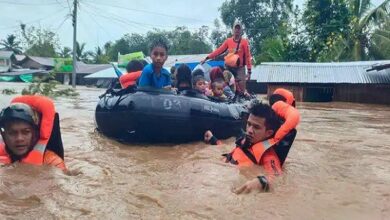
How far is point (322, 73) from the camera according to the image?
69.4 ft

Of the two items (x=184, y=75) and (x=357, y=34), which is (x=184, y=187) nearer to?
(x=184, y=75)

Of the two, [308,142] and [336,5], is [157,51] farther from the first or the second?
[336,5]

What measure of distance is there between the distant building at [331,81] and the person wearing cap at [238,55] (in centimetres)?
1267

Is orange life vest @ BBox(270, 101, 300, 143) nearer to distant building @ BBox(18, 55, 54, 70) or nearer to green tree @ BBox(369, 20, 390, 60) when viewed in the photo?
green tree @ BBox(369, 20, 390, 60)

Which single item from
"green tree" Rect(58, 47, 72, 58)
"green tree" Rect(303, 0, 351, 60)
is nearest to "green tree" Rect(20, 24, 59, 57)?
"green tree" Rect(58, 47, 72, 58)

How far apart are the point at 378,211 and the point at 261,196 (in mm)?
799

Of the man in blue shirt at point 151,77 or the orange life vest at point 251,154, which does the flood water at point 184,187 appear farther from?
the man in blue shirt at point 151,77

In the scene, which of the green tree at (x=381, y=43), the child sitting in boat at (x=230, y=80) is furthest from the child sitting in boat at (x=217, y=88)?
the green tree at (x=381, y=43)

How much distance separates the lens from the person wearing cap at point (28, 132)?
3.38 metres

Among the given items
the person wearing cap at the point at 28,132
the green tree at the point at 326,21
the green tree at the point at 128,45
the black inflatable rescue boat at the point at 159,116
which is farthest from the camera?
the green tree at the point at 128,45

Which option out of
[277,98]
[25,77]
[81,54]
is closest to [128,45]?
[81,54]

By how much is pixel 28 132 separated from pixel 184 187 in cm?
133

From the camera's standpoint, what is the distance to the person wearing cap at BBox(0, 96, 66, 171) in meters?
3.38

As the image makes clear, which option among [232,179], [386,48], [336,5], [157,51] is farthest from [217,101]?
[336,5]
